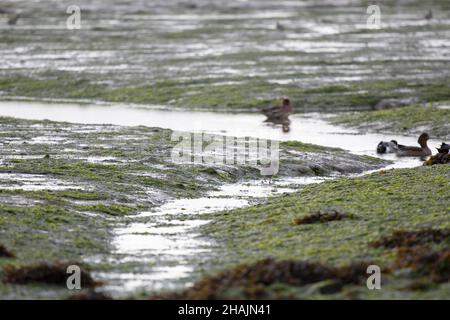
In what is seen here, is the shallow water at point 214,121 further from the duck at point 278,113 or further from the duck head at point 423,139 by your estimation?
the duck head at point 423,139

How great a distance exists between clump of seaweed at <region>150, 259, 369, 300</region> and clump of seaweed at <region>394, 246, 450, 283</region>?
0.57 metres

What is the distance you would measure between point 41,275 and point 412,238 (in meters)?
5.24

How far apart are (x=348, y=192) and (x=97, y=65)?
34.0 m

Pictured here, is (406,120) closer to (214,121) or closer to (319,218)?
(214,121)

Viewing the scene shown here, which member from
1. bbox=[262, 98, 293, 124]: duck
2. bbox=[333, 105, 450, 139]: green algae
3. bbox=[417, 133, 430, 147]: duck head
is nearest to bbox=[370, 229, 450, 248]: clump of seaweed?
bbox=[417, 133, 430, 147]: duck head

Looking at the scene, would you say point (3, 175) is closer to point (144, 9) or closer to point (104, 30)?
point (104, 30)

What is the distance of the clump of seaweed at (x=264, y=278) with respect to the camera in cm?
1263

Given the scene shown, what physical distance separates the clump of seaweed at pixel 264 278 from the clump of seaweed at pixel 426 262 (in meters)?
0.57

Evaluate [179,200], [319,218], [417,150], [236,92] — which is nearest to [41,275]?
[319,218]

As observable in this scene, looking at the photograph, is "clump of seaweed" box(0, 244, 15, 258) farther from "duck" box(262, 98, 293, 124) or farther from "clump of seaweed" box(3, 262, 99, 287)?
"duck" box(262, 98, 293, 124)

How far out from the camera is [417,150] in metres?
28.0

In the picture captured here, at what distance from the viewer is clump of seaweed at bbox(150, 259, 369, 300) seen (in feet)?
41.4
